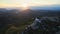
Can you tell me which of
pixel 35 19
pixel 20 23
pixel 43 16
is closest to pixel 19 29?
pixel 20 23

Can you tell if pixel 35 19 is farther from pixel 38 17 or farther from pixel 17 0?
pixel 17 0

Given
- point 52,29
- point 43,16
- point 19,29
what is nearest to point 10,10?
point 19,29

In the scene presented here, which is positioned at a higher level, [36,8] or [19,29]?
[36,8]

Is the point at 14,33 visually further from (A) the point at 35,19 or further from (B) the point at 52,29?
(B) the point at 52,29

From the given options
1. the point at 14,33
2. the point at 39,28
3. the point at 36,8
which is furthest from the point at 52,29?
the point at 14,33

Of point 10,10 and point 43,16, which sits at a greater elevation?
point 10,10

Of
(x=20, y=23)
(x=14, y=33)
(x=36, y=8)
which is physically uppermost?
(x=36, y=8)

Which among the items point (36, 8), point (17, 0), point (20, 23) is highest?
point (17, 0)
